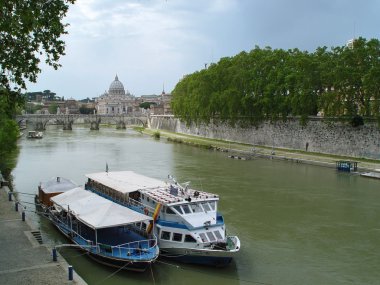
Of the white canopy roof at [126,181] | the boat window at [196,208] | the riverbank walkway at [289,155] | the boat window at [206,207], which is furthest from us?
the riverbank walkway at [289,155]

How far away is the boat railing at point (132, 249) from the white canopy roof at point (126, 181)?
142 inches

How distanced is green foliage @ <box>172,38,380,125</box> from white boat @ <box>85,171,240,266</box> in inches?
1171

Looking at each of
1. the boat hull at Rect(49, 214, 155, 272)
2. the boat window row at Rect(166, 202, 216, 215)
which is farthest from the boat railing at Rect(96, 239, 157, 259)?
the boat window row at Rect(166, 202, 216, 215)

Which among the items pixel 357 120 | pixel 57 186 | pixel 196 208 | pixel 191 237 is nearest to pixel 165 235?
pixel 191 237

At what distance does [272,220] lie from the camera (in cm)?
2352

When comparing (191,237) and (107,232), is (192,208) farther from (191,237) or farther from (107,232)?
(107,232)

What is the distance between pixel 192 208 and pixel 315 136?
1442 inches

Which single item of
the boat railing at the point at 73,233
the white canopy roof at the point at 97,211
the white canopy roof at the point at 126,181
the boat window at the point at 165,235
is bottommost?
the boat railing at the point at 73,233

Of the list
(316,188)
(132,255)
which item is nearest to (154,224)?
(132,255)

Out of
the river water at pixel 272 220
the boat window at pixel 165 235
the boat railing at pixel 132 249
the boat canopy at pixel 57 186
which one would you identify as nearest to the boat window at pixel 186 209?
the boat window at pixel 165 235

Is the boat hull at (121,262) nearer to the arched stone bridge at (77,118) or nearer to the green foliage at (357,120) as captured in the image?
the green foliage at (357,120)

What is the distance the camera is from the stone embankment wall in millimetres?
45281

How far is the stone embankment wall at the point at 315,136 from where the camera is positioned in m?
45.3

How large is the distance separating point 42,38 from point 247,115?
4993cm
